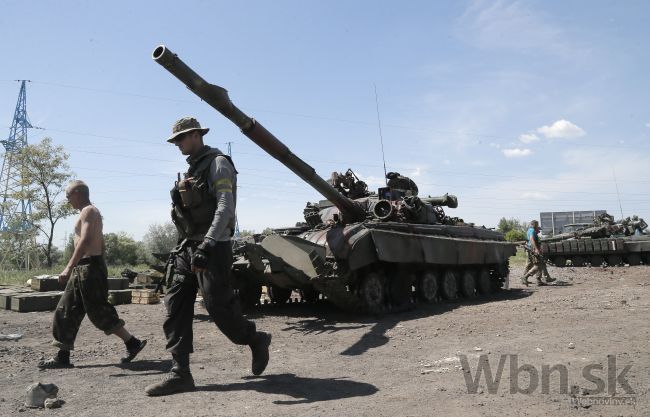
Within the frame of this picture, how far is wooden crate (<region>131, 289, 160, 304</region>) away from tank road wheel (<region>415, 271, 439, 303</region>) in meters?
5.49

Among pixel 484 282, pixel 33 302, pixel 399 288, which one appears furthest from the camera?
pixel 484 282

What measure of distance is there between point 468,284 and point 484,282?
105cm

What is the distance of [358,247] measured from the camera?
9.02 metres

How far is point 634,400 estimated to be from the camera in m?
3.77

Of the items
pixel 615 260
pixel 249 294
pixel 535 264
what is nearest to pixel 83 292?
pixel 249 294

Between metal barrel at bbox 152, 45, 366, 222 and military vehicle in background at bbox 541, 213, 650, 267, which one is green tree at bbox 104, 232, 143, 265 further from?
metal barrel at bbox 152, 45, 366, 222

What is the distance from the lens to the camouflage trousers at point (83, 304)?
5.44 meters

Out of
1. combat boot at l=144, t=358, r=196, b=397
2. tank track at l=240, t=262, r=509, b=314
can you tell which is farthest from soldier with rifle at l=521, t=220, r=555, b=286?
combat boot at l=144, t=358, r=196, b=397

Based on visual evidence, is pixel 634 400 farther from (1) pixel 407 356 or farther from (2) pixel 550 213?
(2) pixel 550 213

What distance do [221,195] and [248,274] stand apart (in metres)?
5.57

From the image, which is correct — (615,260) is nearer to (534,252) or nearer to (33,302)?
(534,252)

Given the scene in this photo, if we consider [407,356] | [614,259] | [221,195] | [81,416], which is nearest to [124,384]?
[81,416]

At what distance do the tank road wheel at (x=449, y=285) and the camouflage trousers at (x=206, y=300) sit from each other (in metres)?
7.80

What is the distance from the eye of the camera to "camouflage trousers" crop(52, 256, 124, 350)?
5.44 m
